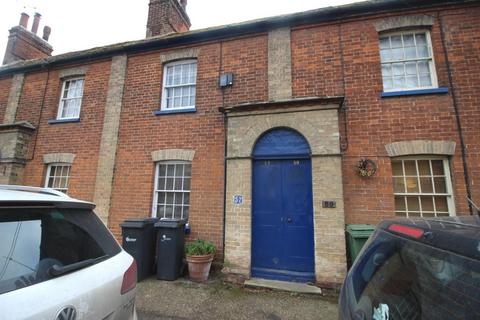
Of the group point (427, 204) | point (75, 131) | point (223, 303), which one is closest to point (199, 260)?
point (223, 303)

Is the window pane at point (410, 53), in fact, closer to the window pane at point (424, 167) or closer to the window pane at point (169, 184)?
the window pane at point (424, 167)

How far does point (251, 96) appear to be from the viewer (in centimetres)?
676

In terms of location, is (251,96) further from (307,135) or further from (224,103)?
(307,135)

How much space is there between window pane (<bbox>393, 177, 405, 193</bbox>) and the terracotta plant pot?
15.3ft

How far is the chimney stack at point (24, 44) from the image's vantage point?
10.6 metres

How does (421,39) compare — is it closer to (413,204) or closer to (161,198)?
(413,204)

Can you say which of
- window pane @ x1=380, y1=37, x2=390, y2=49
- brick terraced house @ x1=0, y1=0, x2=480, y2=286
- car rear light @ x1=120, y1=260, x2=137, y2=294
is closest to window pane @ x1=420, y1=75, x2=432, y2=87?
brick terraced house @ x1=0, y1=0, x2=480, y2=286

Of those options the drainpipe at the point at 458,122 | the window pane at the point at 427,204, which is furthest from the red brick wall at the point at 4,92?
the drainpipe at the point at 458,122

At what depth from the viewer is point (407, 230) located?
1.50 m

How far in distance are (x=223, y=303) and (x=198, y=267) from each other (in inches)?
49.0

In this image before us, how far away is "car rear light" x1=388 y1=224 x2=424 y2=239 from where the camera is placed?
1.40m

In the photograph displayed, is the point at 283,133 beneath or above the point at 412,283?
above

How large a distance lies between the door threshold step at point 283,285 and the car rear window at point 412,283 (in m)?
3.70

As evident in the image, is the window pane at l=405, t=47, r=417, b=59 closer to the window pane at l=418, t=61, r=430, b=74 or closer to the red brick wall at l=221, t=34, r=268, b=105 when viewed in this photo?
the window pane at l=418, t=61, r=430, b=74
